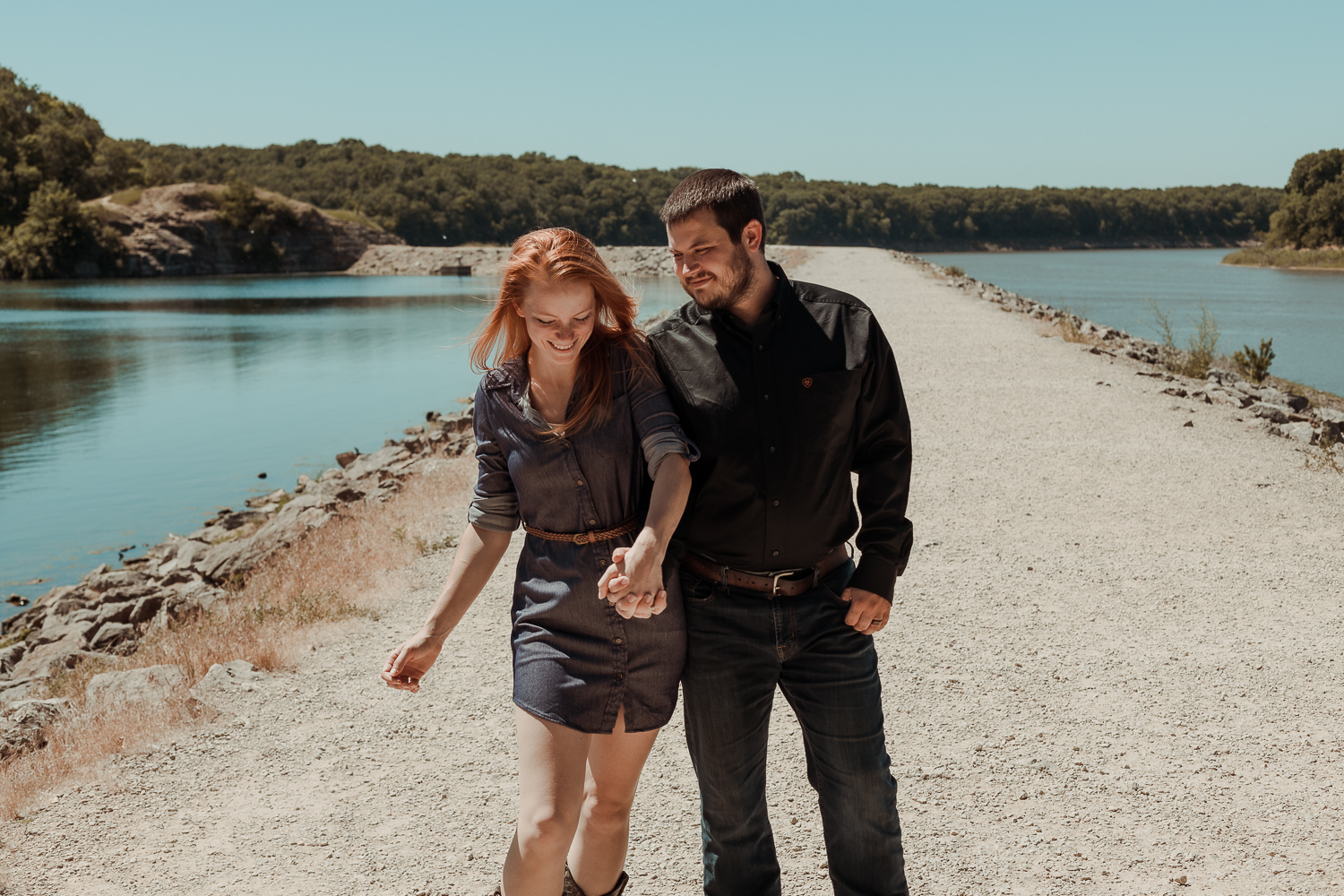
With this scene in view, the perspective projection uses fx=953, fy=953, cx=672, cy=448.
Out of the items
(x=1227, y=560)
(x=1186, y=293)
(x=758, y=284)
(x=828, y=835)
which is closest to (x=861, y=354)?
(x=758, y=284)

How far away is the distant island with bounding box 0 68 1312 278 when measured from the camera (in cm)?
9838

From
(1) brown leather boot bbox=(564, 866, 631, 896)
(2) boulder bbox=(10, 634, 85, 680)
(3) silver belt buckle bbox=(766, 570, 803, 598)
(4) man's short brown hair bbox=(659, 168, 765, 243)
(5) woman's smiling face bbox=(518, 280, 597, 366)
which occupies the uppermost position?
(4) man's short brown hair bbox=(659, 168, 765, 243)

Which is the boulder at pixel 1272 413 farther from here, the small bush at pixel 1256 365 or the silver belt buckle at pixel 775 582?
the silver belt buckle at pixel 775 582

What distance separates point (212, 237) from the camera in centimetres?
9394

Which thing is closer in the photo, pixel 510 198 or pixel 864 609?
pixel 864 609

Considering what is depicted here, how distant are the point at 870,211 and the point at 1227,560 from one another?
124152 millimetres

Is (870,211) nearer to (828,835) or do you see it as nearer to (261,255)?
(261,255)

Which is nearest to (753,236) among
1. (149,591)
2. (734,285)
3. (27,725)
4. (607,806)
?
(734,285)

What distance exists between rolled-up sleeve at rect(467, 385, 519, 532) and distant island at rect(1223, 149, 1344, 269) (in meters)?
78.2

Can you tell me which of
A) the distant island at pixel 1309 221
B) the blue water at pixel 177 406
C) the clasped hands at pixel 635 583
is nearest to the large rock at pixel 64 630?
the blue water at pixel 177 406

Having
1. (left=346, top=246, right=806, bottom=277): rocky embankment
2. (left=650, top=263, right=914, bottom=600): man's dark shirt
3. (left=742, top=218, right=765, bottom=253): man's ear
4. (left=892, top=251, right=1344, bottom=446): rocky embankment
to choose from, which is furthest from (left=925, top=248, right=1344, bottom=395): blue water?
(left=346, top=246, right=806, bottom=277): rocky embankment

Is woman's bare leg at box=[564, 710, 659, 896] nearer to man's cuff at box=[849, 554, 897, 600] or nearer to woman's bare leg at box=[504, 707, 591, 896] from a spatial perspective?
woman's bare leg at box=[504, 707, 591, 896]

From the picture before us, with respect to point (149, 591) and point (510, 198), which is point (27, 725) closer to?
point (149, 591)

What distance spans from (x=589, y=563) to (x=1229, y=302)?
144ft
